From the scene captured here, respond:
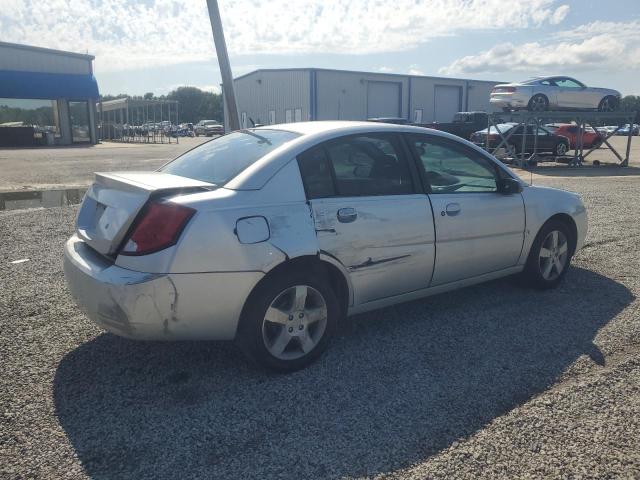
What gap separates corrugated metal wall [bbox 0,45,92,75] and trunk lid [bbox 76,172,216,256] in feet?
111

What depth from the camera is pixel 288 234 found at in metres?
3.27

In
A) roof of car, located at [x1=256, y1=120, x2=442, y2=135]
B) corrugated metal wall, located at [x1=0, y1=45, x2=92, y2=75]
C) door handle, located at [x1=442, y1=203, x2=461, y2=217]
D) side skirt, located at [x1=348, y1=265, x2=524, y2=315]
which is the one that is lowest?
side skirt, located at [x1=348, y1=265, x2=524, y2=315]

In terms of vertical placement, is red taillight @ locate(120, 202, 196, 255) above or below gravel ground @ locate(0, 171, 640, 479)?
above

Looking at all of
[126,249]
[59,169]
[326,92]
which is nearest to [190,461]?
[126,249]

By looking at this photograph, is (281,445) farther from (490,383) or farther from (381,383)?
(490,383)

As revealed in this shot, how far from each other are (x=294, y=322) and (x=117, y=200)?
131 centimetres

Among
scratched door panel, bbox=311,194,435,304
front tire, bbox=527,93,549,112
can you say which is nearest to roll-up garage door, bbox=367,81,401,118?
front tire, bbox=527,93,549,112

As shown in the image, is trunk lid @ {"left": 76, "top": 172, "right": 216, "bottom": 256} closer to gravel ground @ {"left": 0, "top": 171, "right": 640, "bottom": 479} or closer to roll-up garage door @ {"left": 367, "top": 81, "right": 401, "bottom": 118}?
gravel ground @ {"left": 0, "top": 171, "right": 640, "bottom": 479}

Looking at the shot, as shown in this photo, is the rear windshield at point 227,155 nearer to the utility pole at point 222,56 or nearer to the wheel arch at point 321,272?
the wheel arch at point 321,272

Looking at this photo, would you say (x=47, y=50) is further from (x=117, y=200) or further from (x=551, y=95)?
(x=117, y=200)

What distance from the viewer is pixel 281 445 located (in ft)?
8.86

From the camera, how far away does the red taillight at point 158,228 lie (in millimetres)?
3002

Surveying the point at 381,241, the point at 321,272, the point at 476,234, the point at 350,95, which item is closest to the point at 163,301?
the point at 321,272

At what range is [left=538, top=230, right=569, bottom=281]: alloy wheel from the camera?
499cm
